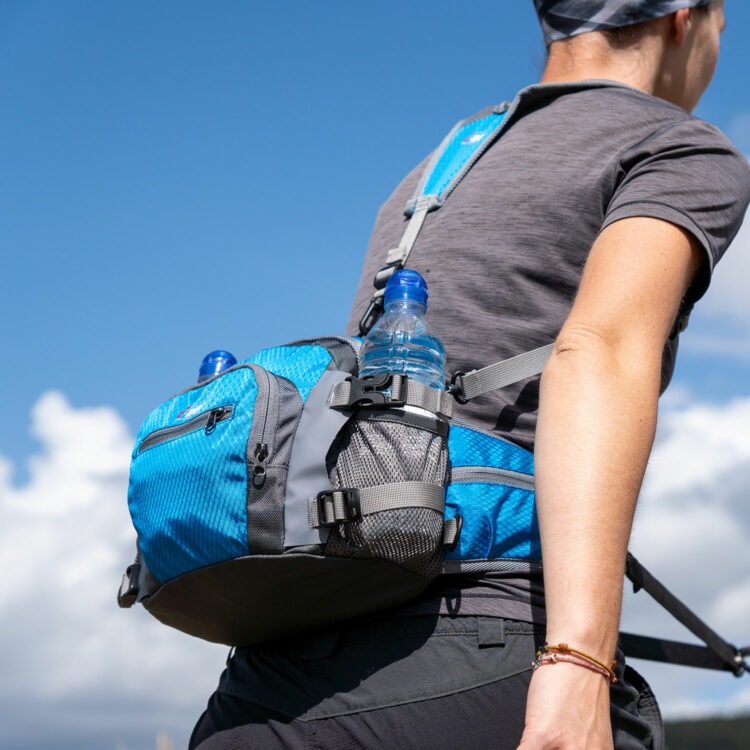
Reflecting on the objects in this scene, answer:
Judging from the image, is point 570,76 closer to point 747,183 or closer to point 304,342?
point 747,183

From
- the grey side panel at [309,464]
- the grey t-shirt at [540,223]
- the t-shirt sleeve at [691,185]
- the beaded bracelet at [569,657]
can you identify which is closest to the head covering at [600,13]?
the grey t-shirt at [540,223]

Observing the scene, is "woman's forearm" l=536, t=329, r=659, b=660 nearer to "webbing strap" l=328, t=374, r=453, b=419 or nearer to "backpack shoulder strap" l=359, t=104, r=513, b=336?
"webbing strap" l=328, t=374, r=453, b=419

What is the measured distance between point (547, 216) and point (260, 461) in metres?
0.88

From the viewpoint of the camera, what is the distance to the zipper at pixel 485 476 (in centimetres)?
224

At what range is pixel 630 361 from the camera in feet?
6.61

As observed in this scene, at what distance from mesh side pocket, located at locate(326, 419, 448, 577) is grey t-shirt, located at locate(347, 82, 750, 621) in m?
0.16

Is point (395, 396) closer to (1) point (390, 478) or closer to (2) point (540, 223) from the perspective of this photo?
(1) point (390, 478)

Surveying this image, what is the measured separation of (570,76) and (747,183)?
26.7 inches

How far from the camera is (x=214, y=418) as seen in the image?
7.53 ft

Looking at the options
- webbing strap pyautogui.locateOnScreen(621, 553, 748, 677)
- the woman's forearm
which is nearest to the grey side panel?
the woman's forearm

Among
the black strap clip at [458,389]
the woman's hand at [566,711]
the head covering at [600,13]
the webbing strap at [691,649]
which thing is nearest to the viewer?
the woman's hand at [566,711]

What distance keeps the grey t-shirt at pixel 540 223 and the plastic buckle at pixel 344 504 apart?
250 mm

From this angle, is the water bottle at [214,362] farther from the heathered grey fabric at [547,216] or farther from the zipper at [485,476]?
the zipper at [485,476]

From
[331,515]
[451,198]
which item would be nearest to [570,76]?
[451,198]
